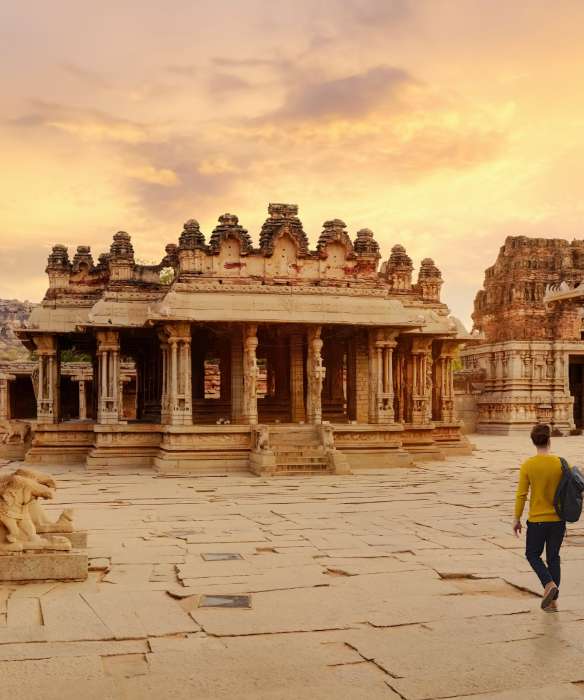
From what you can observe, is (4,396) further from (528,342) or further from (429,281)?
(528,342)

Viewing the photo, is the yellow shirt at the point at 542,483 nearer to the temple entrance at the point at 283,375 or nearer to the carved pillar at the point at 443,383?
the temple entrance at the point at 283,375

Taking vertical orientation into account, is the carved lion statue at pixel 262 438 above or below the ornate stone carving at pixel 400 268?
below

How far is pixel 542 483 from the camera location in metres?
6.91

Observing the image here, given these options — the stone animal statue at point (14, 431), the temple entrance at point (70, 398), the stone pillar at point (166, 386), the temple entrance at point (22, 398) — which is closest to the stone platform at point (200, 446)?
the stone pillar at point (166, 386)

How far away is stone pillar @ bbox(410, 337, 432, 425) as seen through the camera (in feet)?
79.8

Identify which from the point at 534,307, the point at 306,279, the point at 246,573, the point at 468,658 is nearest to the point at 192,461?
the point at 306,279

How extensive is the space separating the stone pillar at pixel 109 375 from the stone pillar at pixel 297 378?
182 inches

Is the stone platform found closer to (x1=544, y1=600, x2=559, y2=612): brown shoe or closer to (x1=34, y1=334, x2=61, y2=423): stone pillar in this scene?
(x1=34, y1=334, x2=61, y2=423): stone pillar

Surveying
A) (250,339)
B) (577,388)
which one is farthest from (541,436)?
(577,388)

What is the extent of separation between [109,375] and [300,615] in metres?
15.6

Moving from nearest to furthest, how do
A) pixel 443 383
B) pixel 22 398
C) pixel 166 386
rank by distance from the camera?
pixel 166 386 < pixel 443 383 < pixel 22 398

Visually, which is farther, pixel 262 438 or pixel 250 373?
pixel 250 373

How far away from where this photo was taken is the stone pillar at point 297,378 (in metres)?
22.8

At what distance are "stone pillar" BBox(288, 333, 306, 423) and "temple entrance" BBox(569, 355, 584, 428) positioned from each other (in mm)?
24058
